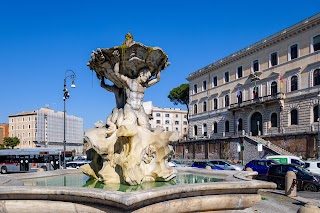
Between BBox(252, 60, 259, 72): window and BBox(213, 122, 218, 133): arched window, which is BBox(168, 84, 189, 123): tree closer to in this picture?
BBox(213, 122, 218, 133): arched window

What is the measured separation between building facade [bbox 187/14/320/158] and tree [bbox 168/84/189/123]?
12973 millimetres

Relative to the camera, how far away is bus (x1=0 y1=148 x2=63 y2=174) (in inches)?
1130

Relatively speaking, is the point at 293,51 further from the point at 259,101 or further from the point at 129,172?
the point at 129,172

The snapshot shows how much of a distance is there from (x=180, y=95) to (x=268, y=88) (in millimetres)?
29347

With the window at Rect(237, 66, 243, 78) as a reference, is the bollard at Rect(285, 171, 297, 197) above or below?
below

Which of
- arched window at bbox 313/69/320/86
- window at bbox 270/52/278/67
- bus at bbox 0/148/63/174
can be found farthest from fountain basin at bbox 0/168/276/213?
window at bbox 270/52/278/67

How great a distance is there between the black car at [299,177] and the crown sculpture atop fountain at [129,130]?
27.0ft

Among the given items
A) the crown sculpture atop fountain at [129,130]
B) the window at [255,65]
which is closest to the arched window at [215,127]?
the window at [255,65]

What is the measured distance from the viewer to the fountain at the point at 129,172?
5.59m

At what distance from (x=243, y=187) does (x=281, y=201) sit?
4886 millimetres

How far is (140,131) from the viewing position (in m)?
8.27

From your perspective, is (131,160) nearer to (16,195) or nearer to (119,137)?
(119,137)

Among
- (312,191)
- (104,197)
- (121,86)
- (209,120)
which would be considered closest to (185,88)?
(209,120)

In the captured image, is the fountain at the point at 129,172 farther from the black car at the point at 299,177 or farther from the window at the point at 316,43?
the window at the point at 316,43
